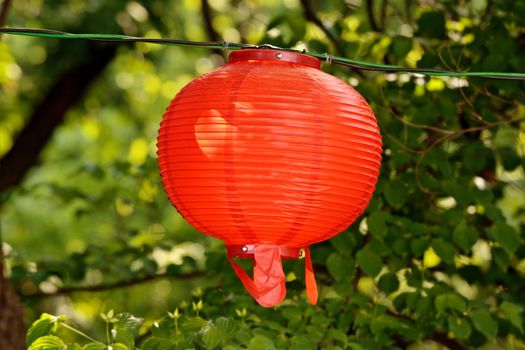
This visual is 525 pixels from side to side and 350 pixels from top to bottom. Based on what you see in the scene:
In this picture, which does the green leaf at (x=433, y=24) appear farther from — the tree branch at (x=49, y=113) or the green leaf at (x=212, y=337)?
the tree branch at (x=49, y=113)

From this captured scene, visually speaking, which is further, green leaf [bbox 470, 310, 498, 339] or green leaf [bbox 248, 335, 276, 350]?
green leaf [bbox 470, 310, 498, 339]

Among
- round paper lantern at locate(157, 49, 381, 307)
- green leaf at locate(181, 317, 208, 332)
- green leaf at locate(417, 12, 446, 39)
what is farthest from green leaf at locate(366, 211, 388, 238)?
round paper lantern at locate(157, 49, 381, 307)

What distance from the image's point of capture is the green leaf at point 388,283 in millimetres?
3980

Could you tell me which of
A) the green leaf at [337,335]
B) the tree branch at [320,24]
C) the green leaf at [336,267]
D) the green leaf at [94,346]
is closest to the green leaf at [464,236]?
the green leaf at [336,267]

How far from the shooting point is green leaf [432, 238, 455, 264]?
3.86 m

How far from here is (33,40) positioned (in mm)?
7117

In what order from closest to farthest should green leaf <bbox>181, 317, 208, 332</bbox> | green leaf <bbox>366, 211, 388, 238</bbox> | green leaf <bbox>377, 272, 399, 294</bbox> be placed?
green leaf <bbox>181, 317, 208, 332</bbox>
green leaf <bbox>366, 211, 388, 238</bbox>
green leaf <bbox>377, 272, 399, 294</bbox>

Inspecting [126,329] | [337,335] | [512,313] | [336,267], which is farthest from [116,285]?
[512,313]

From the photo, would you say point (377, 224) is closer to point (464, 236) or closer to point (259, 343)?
point (464, 236)

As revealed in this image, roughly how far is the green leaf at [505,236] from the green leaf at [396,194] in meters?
0.36

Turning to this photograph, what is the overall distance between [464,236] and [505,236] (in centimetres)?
22

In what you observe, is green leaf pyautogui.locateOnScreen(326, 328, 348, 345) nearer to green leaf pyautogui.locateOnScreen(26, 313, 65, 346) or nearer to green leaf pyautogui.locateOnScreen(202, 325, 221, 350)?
green leaf pyautogui.locateOnScreen(202, 325, 221, 350)

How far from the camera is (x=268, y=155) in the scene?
252 cm

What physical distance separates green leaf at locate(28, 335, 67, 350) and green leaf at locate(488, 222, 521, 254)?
1.78 metres
